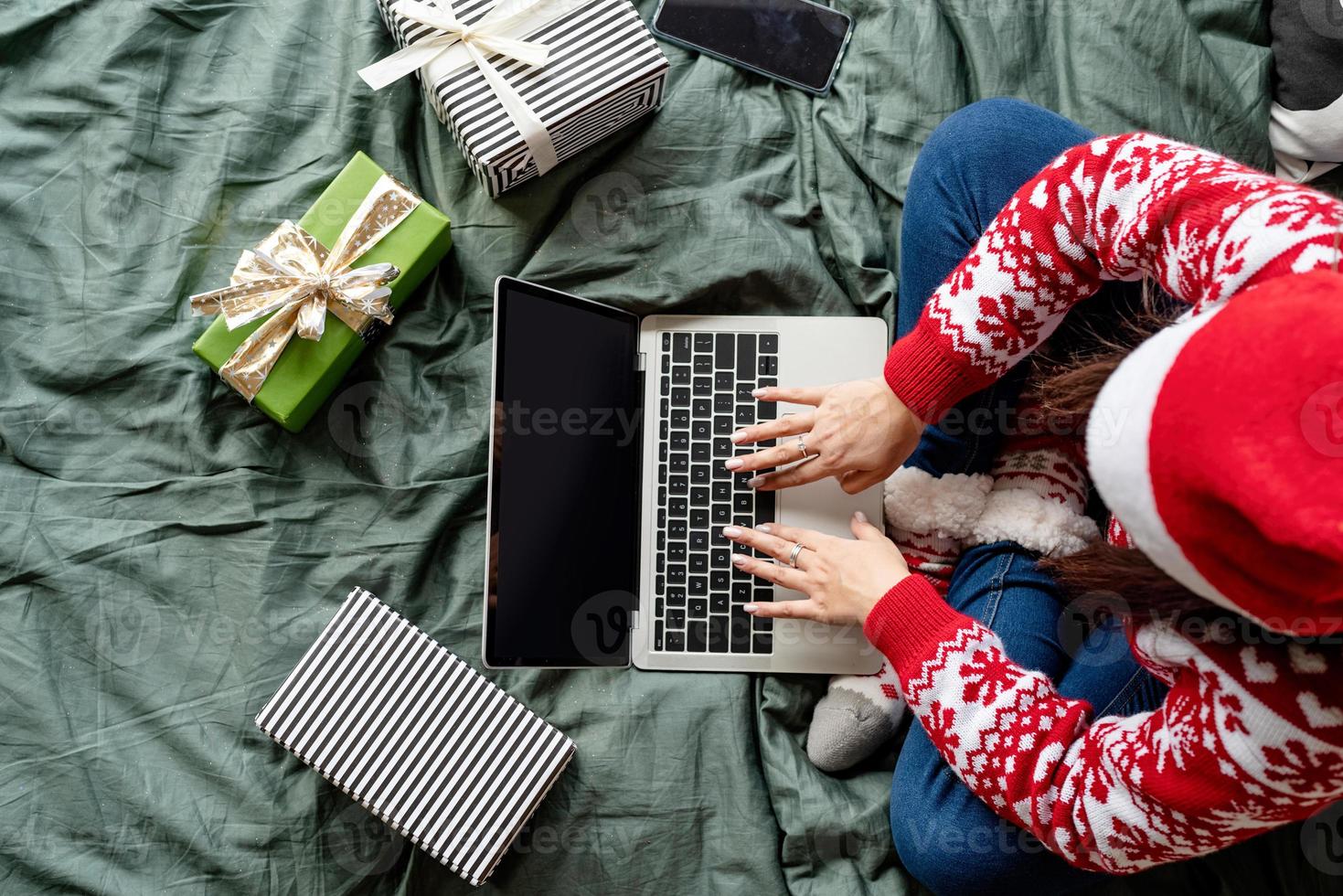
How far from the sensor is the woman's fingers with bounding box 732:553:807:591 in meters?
0.92

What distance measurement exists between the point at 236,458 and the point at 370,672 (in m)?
0.28

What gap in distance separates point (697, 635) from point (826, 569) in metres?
0.16

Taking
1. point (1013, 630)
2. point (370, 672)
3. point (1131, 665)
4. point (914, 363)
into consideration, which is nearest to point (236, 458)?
point (370, 672)

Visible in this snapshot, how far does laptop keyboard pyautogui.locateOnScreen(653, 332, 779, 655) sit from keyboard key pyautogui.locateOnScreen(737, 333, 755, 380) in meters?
0.01

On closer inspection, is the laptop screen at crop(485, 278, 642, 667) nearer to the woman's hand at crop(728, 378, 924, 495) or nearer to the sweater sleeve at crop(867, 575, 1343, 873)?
the woman's hand at crop(728, 378, 924, 495)

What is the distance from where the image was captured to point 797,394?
36.7 inches

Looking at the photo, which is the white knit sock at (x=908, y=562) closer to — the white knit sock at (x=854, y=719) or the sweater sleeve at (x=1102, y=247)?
the white knit sock at (x=854, y=719)

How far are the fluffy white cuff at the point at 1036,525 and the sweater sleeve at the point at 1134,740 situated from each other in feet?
0.39

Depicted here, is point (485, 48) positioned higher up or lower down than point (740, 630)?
higher up

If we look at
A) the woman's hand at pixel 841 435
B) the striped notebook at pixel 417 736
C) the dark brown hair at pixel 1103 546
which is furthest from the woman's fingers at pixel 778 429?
the striped notebook at pixel 417 736

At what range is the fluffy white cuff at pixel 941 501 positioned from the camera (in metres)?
0.96

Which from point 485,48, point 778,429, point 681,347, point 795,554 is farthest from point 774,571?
point 485,48

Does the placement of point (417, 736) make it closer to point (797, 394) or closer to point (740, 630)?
point (740, 630)

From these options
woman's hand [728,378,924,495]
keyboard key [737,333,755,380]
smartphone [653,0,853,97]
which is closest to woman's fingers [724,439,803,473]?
woman's hand [728,378,924,495]
